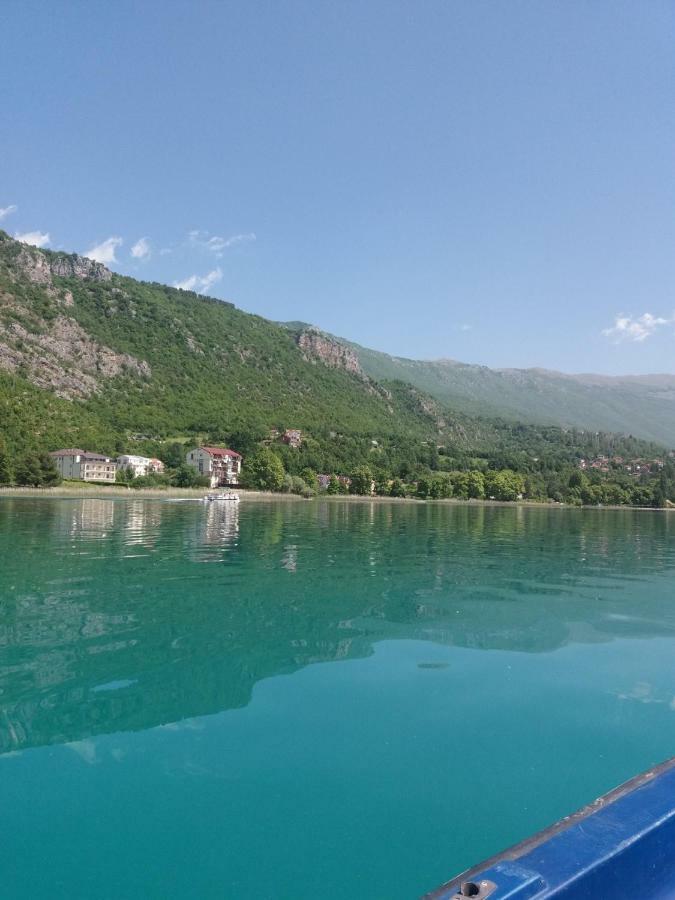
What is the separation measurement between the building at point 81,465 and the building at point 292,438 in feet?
154

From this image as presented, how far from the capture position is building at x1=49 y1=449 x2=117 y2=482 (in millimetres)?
105188

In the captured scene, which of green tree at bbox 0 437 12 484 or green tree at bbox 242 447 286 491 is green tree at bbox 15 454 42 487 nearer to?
green tree at bbox 0 437 12 484

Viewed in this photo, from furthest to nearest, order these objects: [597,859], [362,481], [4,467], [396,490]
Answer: [396,490]
[362,481]
[4,467]
[597,859]

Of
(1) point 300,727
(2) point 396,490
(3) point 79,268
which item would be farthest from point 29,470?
(3) point 79,268

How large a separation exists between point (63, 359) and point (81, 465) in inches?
1830

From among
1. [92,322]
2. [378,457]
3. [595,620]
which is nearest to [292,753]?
[595,620]

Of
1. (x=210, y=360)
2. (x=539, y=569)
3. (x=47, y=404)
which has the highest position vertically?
(x=210, y=360)

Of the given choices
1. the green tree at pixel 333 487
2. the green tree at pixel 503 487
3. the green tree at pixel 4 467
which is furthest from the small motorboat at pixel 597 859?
the green tree at pixel 503 487

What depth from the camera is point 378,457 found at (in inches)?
6078

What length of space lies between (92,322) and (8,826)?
175104mm

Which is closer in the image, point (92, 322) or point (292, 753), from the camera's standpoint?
point (292, 753)

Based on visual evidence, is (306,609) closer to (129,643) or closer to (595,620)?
(129,643)

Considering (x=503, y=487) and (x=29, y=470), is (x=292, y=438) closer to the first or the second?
(x=503, y=487)

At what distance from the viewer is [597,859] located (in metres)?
2.67
